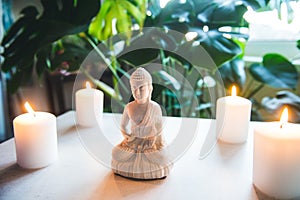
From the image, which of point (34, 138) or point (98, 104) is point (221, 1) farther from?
point (34, 138)

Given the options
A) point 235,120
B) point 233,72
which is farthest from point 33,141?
point 233,72

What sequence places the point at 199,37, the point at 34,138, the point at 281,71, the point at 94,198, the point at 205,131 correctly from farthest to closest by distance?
1. the point at 281,71
2. the point at 199,37
3. the point at 205,131
4. the point at 34,138
5. the point at 94,198

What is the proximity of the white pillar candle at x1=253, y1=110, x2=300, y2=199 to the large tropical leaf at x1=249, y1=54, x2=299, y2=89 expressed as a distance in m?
0.52

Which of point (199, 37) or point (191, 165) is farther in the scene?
point (199, 37)

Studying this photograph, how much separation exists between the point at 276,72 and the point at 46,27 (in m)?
0.78

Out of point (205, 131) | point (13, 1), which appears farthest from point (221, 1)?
point (13, 1)

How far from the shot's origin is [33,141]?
631mm

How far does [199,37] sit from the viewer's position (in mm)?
941

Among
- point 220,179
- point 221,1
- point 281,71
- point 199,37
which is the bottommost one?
point 220,179

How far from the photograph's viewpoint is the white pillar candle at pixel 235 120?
2.47 ft

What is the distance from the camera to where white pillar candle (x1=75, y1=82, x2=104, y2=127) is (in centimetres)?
85

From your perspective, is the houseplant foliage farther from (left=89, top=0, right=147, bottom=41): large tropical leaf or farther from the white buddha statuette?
the white buddha statuette

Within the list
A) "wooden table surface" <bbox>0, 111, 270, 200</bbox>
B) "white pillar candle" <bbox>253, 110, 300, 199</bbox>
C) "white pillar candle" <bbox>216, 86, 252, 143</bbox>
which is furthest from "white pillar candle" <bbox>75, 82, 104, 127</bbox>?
"white pillar candle" <bbox>253, 110, 300, 199</bbox>

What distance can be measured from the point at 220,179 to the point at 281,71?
615 mm
